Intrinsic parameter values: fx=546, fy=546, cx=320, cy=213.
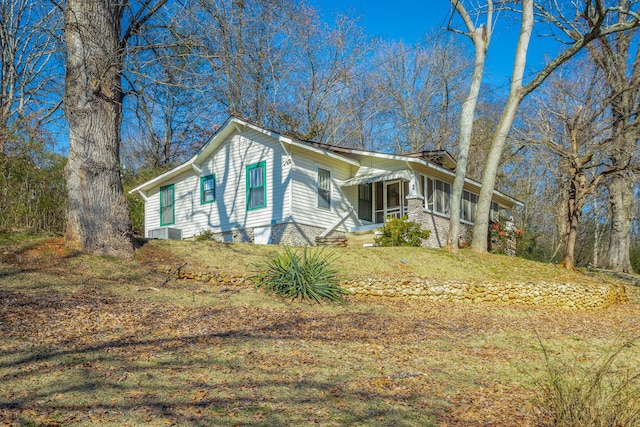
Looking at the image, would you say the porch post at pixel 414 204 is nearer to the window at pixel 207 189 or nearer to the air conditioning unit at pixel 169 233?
the window at pixel 207 189

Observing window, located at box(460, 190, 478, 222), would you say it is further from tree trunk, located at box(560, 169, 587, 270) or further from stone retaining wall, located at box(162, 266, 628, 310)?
stone retaining wall, located at box(162, 266, 628, 310)

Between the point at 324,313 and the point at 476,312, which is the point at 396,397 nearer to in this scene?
the point at 324,313

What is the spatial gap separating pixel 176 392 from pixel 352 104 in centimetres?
2783

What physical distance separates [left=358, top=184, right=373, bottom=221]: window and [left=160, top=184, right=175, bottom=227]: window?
7.46 m

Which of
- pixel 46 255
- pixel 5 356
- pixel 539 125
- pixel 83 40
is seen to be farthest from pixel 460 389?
pixel 539 125

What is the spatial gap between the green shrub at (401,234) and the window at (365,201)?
2.94 meters

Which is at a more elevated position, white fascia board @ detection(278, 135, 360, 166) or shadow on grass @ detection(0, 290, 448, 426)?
white fascia board @ detection(278, 135, 360, 166)

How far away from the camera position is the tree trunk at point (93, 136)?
10.7 metres

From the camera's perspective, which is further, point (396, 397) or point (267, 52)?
point (267, 52)

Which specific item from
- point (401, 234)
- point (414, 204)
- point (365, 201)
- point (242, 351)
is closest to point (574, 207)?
point (414, 204)

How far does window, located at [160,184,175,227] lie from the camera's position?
21.9m

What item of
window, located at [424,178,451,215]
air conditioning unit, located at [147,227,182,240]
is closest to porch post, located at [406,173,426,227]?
window, located at [424,178,451,215]

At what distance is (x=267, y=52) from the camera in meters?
28.1

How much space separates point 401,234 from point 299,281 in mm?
7710
